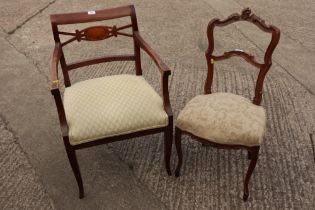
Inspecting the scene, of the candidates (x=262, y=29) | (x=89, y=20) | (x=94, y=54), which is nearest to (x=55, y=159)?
(x=89, y=20)

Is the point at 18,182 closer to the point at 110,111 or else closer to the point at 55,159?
the point at 55,159

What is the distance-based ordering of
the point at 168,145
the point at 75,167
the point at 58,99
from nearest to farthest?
the point at 58,99 < the point at 75,167 < the point at 168,145

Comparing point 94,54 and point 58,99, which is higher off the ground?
point 58,99

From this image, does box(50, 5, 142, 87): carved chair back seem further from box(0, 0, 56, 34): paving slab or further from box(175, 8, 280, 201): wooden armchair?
box(0, 0, 56, 34): paving slab

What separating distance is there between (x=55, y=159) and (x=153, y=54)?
3.60 ft

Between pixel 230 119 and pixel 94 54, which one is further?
pixel 94 54

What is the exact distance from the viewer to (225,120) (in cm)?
204

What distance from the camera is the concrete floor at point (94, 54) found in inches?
93.7

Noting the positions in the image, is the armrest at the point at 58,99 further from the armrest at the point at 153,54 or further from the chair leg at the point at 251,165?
the chair leg at the point at 251,165

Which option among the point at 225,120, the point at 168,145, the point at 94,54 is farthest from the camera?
the point at 94,54

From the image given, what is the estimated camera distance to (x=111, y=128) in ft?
6.64

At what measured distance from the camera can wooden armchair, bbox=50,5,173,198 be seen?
201 centimetres

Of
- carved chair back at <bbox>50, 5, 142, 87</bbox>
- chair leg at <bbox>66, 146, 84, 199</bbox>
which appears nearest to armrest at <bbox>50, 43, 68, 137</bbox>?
chair leg at <bbox>66, 146, 84, 199</bbox>

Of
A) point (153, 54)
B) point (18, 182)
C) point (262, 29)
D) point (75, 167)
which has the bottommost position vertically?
point (18, 182)
